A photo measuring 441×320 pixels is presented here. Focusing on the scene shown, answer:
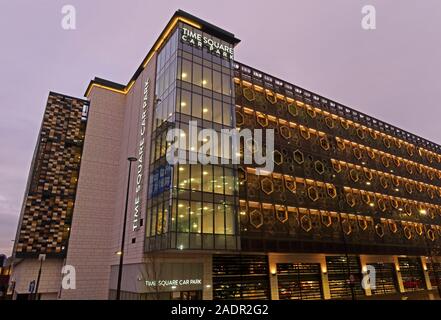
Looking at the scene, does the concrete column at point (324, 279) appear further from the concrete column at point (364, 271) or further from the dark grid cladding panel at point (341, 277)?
the concrete column at point (364, 271)

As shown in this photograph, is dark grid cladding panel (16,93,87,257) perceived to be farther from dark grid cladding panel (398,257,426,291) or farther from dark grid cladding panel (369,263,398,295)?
dark grid cladding panel (398,257,426,291)

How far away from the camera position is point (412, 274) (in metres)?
43.5

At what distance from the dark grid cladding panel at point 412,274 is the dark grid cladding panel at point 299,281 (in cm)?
1772

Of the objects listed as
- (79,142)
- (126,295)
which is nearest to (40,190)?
(79,142)

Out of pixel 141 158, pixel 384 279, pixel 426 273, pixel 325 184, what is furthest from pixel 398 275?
pixel 141 158

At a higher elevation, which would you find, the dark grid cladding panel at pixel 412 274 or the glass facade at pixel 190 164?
the glass facade at pixel 190 164

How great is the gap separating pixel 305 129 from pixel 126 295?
29.2 m

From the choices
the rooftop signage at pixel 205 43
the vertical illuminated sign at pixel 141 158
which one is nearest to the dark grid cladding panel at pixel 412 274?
the vertical illuminated sign at pixel 141 158

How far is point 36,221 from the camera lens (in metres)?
33.9

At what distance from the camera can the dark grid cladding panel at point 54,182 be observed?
3331 cm

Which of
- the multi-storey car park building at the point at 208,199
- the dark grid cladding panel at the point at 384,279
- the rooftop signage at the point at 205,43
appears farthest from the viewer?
the dark grid cladding panel at the point at 384,279

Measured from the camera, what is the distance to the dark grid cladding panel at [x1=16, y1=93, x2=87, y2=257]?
109ft

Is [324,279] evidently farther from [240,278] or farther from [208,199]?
[208,199]

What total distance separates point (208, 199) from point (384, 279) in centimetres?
3013
